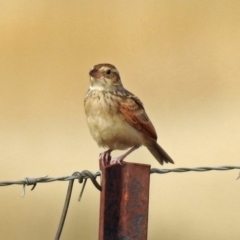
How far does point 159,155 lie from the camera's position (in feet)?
23.2

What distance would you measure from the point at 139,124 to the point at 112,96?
0.83ft

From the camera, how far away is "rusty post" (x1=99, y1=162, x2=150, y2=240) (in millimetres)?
4863

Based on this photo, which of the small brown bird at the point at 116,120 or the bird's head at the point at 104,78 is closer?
the small brown bird at the point at 116,120

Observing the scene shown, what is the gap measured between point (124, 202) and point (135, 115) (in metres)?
1.71

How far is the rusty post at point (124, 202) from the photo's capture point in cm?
486

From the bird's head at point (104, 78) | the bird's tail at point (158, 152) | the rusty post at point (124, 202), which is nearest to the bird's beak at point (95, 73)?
the bird's head at point (104, 78)

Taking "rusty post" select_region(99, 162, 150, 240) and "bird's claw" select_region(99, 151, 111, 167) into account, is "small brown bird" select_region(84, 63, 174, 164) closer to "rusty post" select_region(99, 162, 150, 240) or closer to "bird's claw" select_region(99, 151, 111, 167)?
"bird's claw" select_region(99, 151, 111, 167)

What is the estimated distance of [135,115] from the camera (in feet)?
21.6

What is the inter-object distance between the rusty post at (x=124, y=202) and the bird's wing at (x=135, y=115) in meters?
1.62

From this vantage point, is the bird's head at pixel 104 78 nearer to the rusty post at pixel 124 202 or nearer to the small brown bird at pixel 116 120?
the small brown bird at pixel 116 120

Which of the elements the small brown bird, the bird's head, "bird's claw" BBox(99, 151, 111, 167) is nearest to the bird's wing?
the small brown bird

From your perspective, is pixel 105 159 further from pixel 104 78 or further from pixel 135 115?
pixel 104 78

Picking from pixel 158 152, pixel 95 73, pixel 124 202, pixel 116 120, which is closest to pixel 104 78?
pixel 95 73

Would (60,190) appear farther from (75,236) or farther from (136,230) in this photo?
(136,230)
